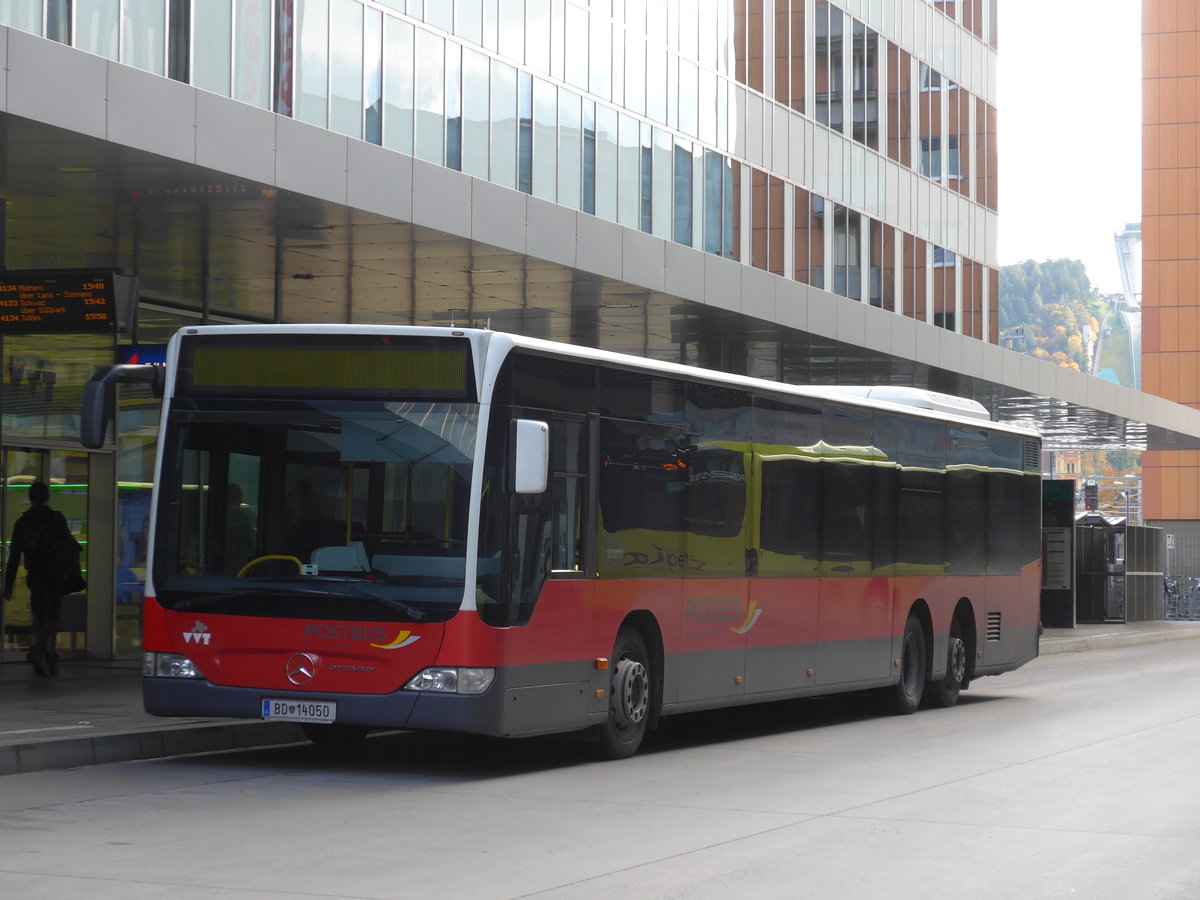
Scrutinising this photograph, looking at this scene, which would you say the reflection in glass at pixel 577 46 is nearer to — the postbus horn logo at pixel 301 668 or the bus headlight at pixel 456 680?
the postbus horn logo at pixel 301 668

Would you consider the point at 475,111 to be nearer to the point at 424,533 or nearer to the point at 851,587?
the point at 851,587

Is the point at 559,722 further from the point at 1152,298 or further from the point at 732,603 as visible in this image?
the point at 1152,298

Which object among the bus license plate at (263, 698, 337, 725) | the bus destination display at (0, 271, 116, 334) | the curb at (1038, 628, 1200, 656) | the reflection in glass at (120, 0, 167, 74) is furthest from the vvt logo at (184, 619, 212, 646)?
the curb at (1038, 628, 1200, 656)

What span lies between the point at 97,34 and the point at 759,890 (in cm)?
1317

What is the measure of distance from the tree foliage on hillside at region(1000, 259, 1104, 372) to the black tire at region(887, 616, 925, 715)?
539 feet

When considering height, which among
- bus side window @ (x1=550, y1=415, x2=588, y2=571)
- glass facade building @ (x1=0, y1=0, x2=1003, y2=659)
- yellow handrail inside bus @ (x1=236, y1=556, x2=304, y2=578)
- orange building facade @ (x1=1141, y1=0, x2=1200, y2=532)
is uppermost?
orange building facade @ (x1=1141, y1=0, x2=1200, y2=532)

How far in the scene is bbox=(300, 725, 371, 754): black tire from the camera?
1352 centimetres

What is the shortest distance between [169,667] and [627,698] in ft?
10.5

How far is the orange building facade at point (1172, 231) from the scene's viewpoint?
7831 cm

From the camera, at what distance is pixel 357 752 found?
1347 cm

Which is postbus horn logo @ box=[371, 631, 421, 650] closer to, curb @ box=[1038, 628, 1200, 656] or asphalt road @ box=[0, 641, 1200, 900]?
asphalt road @ box=[0, 641, 1200, 900]

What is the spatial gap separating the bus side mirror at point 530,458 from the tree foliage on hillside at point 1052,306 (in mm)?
171669

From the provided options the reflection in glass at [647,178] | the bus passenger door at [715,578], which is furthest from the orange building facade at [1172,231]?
the bus passenger door at [715,578]

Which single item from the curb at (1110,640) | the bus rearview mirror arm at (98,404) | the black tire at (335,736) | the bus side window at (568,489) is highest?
the bus rearview mirror arm at (98,404)
